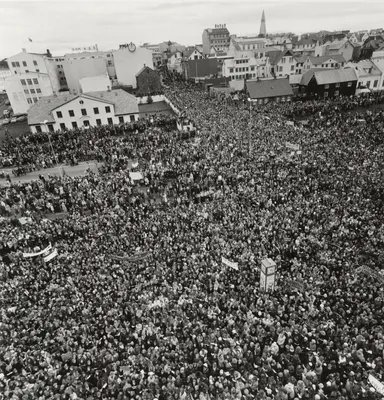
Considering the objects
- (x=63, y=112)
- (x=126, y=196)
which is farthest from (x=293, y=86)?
(x=126, y=196)

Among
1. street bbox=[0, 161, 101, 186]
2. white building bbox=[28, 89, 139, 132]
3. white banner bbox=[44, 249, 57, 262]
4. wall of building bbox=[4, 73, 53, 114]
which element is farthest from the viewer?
wall of building bbox=[4, 73, 53, 114]

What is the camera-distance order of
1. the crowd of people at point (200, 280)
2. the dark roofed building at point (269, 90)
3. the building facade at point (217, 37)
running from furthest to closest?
1. the building facade at point (217, 37)
2. the dark roofed building at point (269, 90)
3. the crowd of people at point (200, 280)

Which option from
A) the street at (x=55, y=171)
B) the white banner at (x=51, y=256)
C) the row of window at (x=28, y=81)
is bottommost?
the street at (x=55, y=171)

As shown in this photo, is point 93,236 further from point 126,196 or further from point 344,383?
point 344,383

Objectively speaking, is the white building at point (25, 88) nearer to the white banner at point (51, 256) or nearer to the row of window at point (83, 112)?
the row of window at point (83, 112)

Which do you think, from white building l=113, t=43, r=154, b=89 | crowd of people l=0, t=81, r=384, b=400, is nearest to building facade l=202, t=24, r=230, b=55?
white building l=113, t=43, r=154, b=89

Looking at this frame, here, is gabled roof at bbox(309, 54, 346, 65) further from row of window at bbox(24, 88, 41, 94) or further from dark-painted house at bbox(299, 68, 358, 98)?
row of window at bbox(24, 88, 41, 94)

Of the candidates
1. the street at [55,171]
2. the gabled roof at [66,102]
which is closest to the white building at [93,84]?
the gabled roof at [66,102]
